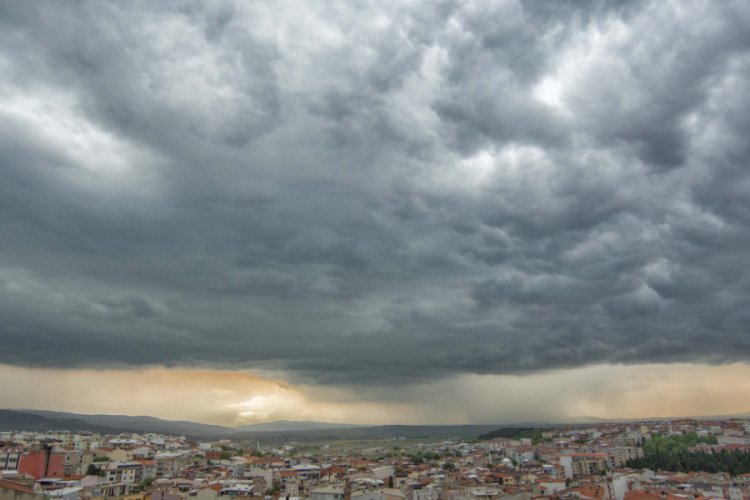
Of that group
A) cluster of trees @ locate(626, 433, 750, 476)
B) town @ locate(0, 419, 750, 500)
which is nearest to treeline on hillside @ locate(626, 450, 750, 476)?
cluster of trees @ locate(626, 433, 750, 476)

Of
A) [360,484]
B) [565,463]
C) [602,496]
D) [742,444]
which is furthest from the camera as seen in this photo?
[742,444]

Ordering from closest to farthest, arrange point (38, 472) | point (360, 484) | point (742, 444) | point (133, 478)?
point (360, 484) < point (38, 472) < point (133, 478) < point (742, 444)

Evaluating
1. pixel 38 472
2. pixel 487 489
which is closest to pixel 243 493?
pixel 487 489

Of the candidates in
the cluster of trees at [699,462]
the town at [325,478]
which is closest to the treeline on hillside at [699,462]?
the cluster of trees at [699,462]

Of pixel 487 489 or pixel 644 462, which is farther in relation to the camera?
pixel 644 462

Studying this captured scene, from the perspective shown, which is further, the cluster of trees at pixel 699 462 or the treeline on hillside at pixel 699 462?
the cluster of trees at pixel 699 462

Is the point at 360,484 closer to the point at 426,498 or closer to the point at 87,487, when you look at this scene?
the point at 426,498

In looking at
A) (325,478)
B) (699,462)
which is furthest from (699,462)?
(325,478)

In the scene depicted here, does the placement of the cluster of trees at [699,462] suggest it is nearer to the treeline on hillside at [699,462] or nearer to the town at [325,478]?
the treeline on hillside at [699,462]

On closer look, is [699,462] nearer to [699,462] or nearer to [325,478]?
[699,462]

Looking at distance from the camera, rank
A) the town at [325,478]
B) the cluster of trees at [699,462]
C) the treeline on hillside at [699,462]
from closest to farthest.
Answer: the town at [325,478] → the treeline on hillside at [699,462] → the cluster of trees at [699,462]

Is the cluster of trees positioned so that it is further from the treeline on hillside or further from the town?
the town
